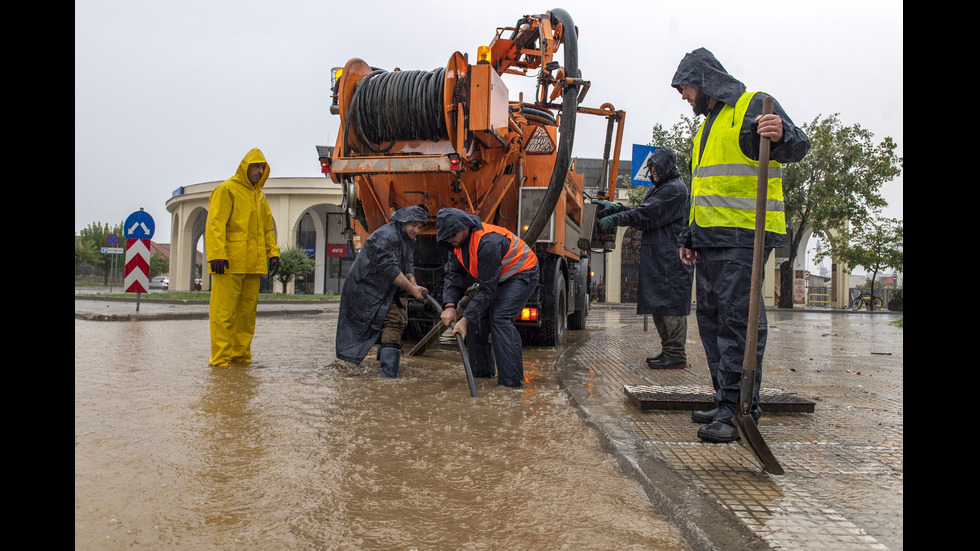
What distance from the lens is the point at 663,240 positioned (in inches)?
226

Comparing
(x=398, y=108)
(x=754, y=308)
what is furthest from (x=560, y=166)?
(x=754, y=308)

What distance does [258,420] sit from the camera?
3357 mm

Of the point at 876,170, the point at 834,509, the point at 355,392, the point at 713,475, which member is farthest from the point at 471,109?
the point at 876,170

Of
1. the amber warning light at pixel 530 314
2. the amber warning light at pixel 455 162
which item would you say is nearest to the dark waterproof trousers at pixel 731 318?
the amber warning light at pixel 455 162

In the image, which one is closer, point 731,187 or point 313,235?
point 731,187

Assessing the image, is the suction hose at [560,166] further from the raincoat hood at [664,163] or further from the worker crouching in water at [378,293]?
the worker crouching in water at [378,293]

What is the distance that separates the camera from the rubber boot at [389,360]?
501cm

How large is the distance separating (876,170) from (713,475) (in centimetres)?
2692

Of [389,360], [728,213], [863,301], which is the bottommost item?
[863,301]

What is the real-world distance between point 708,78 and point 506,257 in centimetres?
202

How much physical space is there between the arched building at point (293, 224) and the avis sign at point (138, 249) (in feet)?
61.1

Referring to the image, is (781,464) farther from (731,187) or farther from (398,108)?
(398,108)
